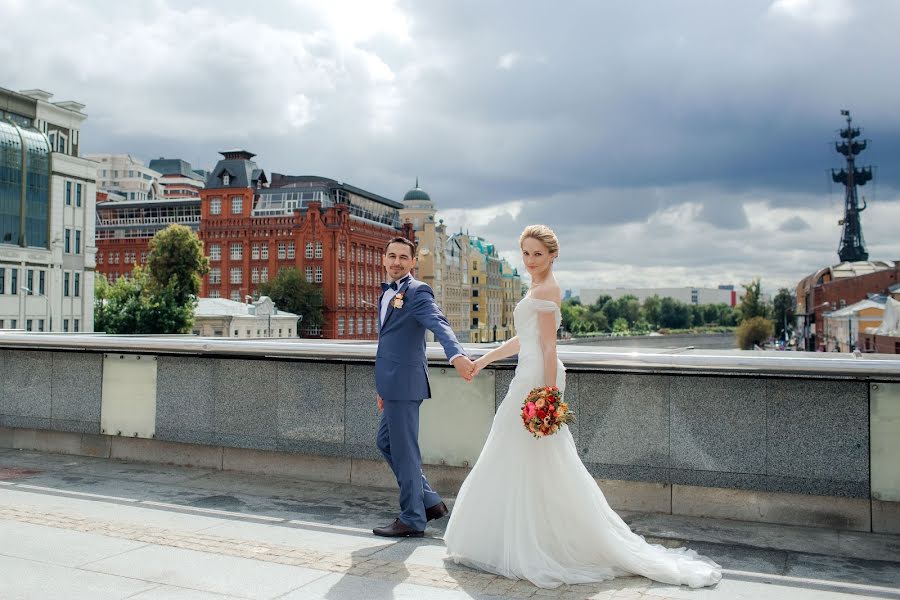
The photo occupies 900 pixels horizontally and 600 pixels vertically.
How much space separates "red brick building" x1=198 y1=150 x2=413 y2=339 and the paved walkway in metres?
107

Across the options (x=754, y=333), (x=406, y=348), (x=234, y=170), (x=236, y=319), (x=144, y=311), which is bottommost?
(x=754, y=333)

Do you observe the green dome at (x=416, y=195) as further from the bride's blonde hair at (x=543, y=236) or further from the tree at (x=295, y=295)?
the bride's blonde hair at (x=543, y=236)

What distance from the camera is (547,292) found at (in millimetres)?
5602

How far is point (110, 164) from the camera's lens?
18738 cm

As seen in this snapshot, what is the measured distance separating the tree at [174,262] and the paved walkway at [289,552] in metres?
73.6

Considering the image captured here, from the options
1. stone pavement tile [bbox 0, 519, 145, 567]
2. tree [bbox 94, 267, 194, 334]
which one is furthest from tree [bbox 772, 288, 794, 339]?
stone pavement tile [bbox 0, 519, 145, 567]

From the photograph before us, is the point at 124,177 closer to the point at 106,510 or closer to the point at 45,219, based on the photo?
the point at 45,219

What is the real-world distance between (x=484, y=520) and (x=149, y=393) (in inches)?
209

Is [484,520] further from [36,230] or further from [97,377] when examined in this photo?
[36,230]

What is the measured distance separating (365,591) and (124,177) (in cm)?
19891

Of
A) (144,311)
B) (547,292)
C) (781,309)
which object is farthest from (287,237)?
(547,292)

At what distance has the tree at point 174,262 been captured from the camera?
78.1 metres

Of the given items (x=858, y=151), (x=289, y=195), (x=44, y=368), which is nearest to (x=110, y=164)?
(x=289, y=195)

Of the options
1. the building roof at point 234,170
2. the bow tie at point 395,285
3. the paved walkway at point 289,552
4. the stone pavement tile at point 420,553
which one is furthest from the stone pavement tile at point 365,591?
the building roof at point 234,170
